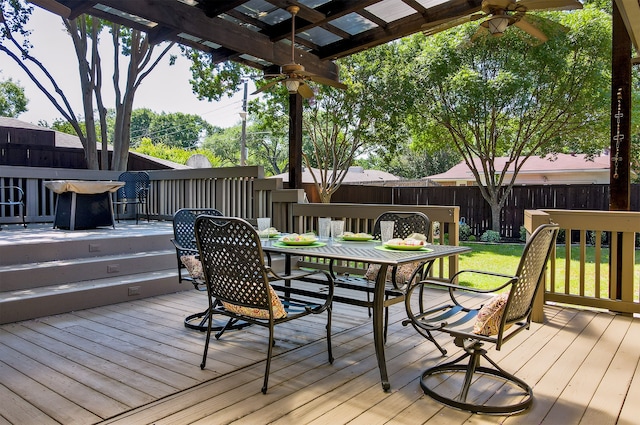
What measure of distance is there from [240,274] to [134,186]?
5700mm

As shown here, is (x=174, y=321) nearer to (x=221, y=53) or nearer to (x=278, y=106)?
(x=221, y=53)

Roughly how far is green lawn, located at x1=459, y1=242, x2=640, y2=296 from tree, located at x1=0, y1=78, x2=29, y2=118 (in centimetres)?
2424

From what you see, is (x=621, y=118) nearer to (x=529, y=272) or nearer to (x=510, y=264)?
(x=529, y=272)

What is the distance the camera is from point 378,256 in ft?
8.18

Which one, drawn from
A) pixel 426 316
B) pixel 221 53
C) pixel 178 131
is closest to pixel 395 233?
pixel 426 316

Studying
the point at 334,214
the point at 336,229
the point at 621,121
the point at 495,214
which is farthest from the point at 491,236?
the point at 336,229

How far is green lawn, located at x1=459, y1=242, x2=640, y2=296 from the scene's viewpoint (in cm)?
651

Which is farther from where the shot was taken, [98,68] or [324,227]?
[98,68]

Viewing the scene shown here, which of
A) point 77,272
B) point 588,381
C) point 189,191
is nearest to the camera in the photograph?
point 588,381

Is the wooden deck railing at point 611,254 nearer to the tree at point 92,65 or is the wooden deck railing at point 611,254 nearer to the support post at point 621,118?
the support post at point 621,118

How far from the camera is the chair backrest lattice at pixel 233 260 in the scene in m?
2.31

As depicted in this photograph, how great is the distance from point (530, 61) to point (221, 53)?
7.27 metres

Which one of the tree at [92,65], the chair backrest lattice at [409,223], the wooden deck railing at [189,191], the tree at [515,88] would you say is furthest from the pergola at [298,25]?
the tree at [92,65]

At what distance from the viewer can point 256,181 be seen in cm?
609
